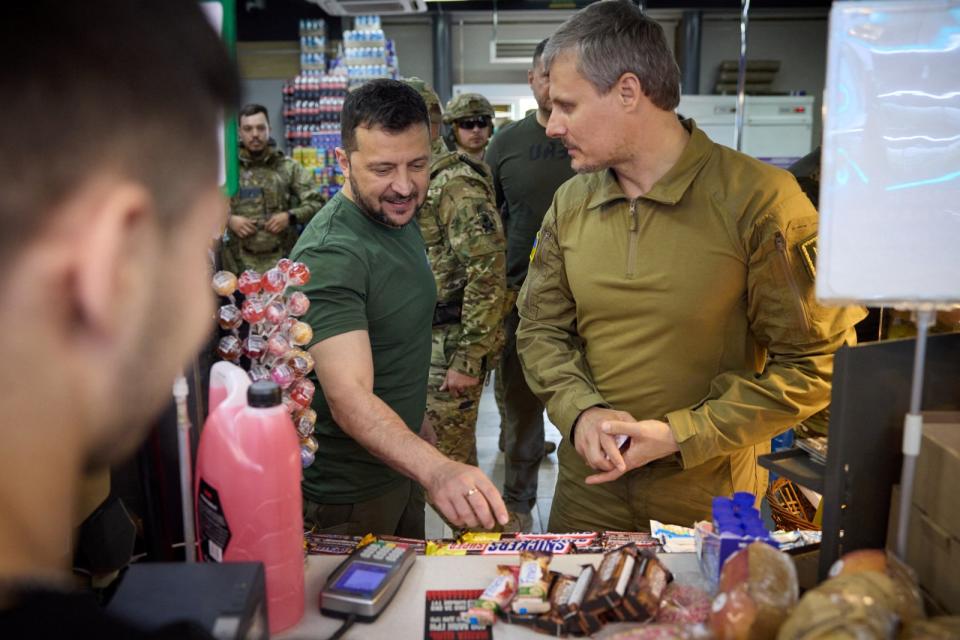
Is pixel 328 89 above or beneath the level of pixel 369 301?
above

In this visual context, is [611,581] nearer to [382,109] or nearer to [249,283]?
[249,283]

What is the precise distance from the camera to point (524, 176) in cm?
358

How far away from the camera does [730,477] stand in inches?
67.7

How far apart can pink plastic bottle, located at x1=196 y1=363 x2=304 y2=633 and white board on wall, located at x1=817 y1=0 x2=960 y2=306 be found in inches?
30.5

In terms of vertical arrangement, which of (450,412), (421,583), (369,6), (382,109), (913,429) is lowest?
(450,412)

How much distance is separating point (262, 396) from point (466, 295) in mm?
2130

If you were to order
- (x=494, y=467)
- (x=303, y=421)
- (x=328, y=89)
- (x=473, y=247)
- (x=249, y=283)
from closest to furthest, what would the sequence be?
(x=249, y=283)
(x=303, y=421)
(x=473, y=247)
(x=494, y=467)
(x=328, y=89)

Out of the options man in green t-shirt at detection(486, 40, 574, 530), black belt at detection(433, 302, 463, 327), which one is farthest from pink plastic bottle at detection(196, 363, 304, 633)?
man in green t-shirt at detection(486, 40, 574, 530)

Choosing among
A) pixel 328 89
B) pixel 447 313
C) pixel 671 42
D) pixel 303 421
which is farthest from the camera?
pixel 671 42

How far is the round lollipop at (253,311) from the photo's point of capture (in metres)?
1.16

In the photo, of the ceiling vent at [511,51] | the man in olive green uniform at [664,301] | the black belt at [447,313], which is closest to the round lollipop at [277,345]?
the man in olive green uniform at [664,301]

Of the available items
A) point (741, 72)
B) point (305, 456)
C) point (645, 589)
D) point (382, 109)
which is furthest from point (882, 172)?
point (741, 72)

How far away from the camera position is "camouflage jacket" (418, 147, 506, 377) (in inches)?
121

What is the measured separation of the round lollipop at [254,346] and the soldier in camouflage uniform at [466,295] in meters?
1.89
